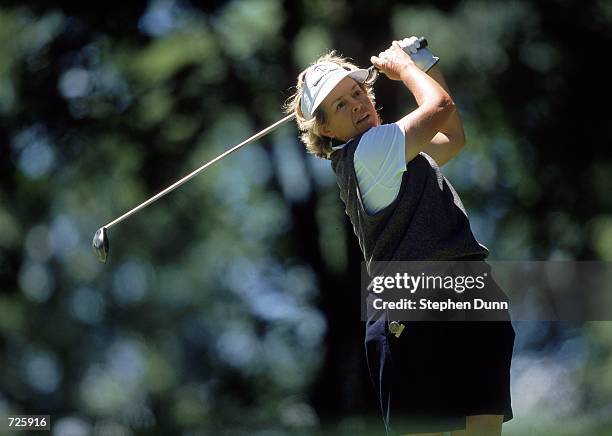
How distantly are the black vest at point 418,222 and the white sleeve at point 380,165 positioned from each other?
2cm

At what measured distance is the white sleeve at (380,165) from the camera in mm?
2348

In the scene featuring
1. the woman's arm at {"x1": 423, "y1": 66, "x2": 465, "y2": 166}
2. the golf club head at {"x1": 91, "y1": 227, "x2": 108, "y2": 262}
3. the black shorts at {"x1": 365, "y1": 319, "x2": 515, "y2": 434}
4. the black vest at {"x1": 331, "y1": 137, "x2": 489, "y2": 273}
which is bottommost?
the black shorts at {"x1": 365, "y1": 319, "x2": 515, "y2": 434}

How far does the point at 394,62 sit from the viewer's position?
98.3 inches

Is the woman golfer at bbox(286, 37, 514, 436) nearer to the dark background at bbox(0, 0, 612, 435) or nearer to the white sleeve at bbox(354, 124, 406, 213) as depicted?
the white sleeve at bbox(354, 124, 406, 213)

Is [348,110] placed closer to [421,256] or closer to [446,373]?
[421,256]

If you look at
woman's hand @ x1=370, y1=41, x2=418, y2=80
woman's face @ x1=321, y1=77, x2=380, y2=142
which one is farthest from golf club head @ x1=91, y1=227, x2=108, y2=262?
woman's hand @ x1=370, y1=41, x2=418, y2=80

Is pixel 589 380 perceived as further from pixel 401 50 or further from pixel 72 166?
pixel 401 50

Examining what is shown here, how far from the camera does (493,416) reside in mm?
2299

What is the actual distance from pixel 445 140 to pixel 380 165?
1.15 ft

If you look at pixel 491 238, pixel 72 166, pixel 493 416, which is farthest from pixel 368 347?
pixel 72 166

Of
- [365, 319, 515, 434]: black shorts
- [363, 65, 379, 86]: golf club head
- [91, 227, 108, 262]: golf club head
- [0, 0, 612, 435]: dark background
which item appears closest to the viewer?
[365, 319, 515, 434]: black shorts

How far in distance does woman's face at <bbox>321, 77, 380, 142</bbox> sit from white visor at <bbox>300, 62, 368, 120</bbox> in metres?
0.01

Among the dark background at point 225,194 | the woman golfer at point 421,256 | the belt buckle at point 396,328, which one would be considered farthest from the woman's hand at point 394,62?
the dark background at point 225,194

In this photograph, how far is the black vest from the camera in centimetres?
233
